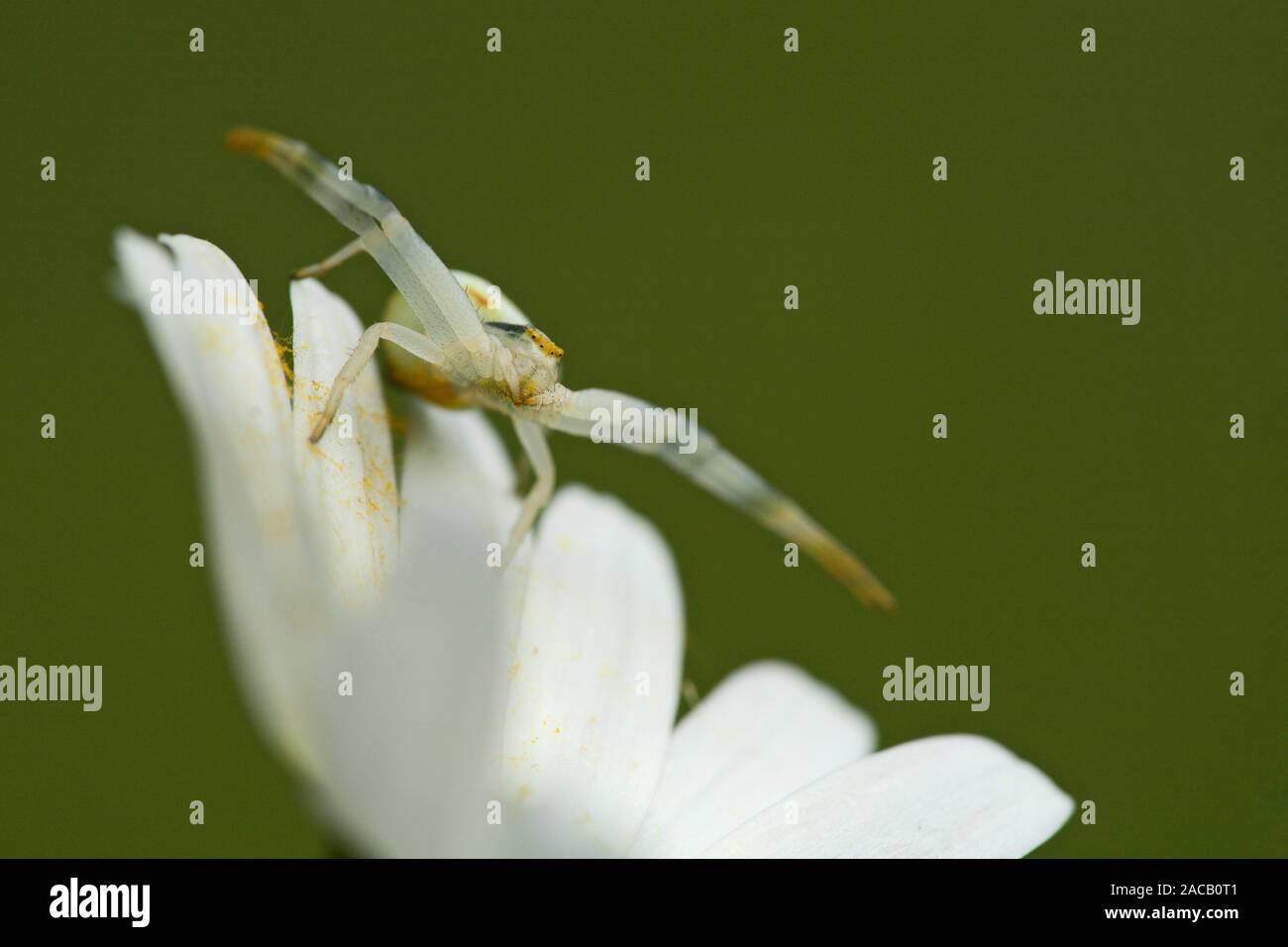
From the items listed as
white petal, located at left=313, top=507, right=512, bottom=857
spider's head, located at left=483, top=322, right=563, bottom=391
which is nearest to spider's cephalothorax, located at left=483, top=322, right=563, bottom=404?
spider's head, located at left=483, top=322, right=563, bottom=391

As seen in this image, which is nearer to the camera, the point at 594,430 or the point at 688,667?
the point at 594,430

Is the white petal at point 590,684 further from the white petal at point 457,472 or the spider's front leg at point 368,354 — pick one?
the spider's front leg at point 368,354

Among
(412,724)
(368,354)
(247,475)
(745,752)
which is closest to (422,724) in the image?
(412,724)

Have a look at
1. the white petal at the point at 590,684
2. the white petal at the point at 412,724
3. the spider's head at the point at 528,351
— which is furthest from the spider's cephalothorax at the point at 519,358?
the white petal at the point at 412,724

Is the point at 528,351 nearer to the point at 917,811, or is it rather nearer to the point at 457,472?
the point at 457,472

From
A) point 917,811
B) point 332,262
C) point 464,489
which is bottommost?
point 917,811

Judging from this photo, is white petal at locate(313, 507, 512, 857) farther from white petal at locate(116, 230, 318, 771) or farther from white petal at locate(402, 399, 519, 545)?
white petal at locate(402, 399, 519, 545)
